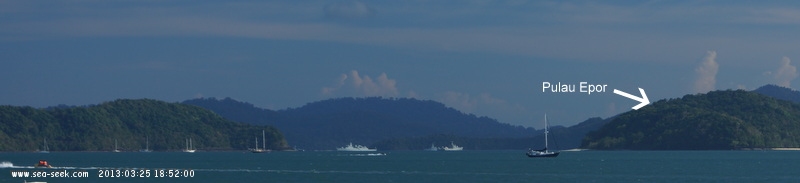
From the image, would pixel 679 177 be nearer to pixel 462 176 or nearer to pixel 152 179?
pixel 462 176

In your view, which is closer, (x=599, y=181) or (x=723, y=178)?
(x=599, y=181)

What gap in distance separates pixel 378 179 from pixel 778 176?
54.9m

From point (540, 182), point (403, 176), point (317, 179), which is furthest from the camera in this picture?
point (403, 176)

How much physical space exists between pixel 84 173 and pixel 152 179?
2268 centimetres

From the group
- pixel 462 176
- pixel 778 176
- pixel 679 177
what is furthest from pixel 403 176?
pixel 778 176

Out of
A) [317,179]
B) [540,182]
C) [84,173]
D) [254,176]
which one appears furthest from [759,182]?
[84,173]

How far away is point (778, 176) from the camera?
184 meters

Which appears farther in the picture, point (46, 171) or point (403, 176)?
point (403, 176)

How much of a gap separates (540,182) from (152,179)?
47.6 metres

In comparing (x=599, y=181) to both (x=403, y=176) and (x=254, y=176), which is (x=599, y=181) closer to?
(x=403, y=176)

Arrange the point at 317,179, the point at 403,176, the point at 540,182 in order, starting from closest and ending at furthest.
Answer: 1. the point at 540,182
2. the point at 317,179
3. the point at 403,176

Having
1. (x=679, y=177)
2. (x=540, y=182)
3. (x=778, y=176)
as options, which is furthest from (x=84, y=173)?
(x=778, y=176)

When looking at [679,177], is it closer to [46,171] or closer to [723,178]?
[723,178]

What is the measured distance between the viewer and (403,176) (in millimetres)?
189375
